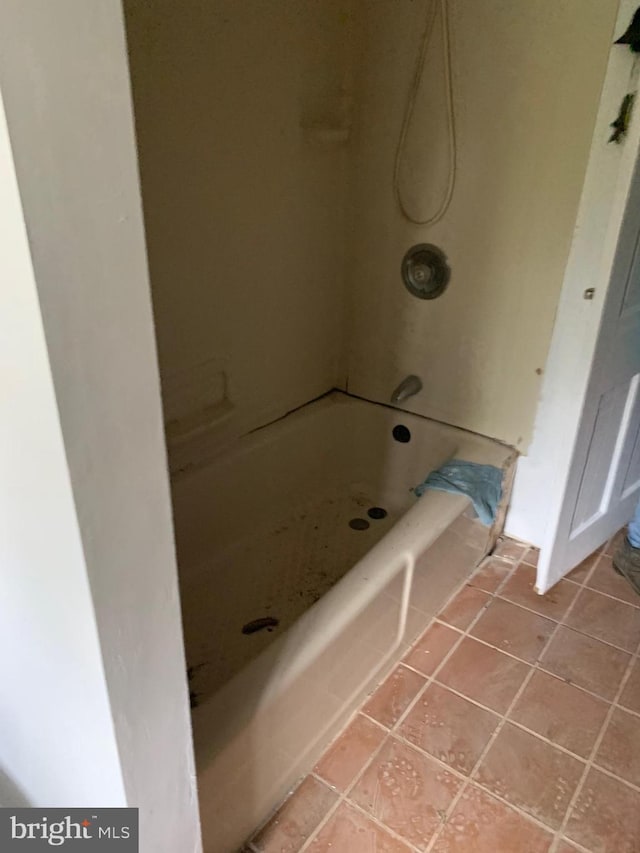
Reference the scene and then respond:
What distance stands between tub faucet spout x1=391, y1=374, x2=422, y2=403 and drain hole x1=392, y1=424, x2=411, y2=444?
118 millimetres

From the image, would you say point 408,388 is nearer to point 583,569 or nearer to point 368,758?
point 583,569

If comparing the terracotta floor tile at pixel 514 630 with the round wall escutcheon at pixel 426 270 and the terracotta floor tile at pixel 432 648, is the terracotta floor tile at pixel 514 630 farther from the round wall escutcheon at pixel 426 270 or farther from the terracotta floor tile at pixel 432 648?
the round wall escutcheon at pixel 426 270

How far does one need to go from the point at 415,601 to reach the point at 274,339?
0.97 meters

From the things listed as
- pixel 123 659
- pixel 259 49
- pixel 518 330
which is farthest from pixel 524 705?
pixel 259 49

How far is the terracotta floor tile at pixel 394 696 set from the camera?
1.73 metres

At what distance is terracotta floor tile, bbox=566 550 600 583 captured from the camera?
225cm

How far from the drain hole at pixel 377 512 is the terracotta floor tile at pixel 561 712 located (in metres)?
0.78

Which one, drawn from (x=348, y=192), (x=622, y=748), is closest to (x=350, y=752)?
(x=622, y=748)

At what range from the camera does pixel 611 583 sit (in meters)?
2.23

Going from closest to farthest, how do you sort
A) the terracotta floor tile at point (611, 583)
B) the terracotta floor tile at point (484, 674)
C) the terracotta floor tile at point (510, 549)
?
the terracotta floor tile at point (484, 674)
the terracotta floor tile at point (611, 583)
the terracotta floor tile at point (510, 549)

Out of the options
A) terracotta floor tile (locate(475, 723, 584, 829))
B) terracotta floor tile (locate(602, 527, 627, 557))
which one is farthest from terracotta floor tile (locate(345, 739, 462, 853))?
terracotta floor tile (locate(602, 527, 627, 557))

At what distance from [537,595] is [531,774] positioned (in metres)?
0.67

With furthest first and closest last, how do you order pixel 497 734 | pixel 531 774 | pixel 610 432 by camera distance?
pixel 610 432
pixel 497 734
pixel 531 774

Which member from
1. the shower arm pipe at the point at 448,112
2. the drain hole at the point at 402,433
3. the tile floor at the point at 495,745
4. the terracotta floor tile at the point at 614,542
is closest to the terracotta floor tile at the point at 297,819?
the tile floor at the point at 495,745
